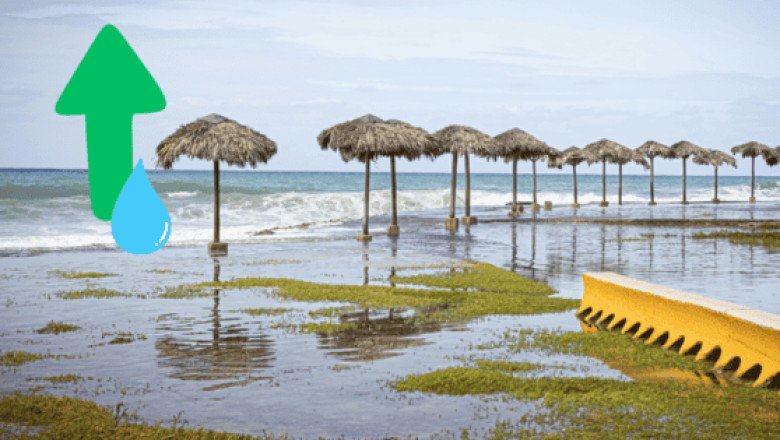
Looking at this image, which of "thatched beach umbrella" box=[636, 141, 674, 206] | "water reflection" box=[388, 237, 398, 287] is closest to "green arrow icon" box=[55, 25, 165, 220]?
"water reflection" box=[388, 237, 398, 287]

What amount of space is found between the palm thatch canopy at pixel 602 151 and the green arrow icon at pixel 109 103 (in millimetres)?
51532

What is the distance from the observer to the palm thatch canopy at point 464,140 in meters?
33.7

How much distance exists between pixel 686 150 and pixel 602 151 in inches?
328

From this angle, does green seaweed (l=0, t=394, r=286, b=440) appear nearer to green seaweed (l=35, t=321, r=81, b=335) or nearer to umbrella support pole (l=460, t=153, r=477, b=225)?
green seaweed (l=35, t=321, r=81, b=335)

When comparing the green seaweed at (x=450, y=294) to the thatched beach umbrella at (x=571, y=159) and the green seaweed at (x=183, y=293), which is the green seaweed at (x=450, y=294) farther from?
the thatched beach umbrella at (x=571, y=159)

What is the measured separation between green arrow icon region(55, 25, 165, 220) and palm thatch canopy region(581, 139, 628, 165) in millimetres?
51532

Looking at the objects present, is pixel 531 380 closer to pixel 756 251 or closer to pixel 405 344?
pixel 405 344

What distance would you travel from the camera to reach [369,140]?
86.4 ft

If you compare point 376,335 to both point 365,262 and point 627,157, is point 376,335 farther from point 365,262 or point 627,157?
point 627,157

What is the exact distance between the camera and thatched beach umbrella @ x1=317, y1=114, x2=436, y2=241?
1044 inches


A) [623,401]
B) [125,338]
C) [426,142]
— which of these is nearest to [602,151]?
[426,142]

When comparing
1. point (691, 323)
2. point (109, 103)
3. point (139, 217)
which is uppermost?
point (109, 103)

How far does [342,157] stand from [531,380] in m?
20.8

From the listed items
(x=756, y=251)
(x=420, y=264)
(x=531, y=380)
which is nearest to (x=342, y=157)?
(x=420, y=264)
